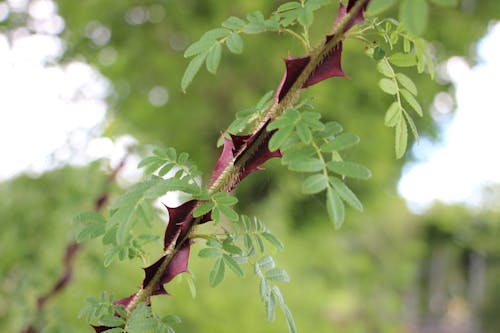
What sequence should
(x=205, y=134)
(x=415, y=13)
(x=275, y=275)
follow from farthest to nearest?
1. (x=205, y=134)
2. (x=275, y=275)
3. (x=415, y=13)

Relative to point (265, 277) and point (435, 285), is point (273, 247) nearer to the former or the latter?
point (265, 277)

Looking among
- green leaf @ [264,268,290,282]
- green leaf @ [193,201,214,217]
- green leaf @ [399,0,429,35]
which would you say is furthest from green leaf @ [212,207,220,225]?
green leaf @ [399,0,429,35]

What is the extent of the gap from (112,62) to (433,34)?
2123 mm

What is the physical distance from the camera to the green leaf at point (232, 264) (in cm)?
50

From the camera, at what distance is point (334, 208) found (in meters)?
0.40

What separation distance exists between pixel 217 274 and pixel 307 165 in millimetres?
149

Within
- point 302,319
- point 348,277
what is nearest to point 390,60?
point 302,319

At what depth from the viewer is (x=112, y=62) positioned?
11.8 feet

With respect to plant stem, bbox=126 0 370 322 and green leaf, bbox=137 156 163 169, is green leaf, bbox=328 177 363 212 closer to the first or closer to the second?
plant stem, bbox=126 0 370 322

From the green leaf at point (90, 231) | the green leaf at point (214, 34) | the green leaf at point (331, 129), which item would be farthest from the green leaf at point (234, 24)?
the green leaf at point (90, 231)

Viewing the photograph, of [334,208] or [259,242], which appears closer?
[334,208]

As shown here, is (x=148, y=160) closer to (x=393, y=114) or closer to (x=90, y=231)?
(x=90, y=231)

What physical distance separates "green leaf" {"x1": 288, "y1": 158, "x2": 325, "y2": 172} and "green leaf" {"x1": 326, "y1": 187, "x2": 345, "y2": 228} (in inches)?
0.9

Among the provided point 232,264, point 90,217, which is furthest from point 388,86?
point 90,217
